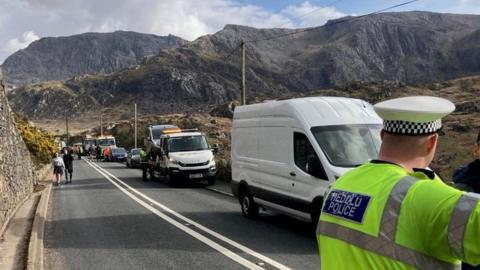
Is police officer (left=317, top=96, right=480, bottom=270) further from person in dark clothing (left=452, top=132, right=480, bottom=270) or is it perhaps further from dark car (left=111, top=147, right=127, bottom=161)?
dark car (left=111, top=147, right=127, bottom=161)

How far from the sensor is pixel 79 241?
10695 millimetres

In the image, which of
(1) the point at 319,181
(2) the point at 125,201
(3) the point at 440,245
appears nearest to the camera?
(3) the point at 440,245

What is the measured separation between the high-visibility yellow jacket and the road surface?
6074 mm

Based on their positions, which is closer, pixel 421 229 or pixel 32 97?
pixel 421 229

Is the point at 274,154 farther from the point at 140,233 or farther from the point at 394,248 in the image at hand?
the point at 394,248

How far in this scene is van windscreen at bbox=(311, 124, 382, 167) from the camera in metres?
9.88

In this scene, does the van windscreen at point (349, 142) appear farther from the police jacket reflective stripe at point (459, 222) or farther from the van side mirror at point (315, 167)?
the police jacket reflective stripe at point (459, 222)

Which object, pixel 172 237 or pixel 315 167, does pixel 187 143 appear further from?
pixel 315 167

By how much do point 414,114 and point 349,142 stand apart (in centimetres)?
830

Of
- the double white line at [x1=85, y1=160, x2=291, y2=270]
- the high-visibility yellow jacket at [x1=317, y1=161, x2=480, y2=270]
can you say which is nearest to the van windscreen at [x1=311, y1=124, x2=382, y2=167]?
the double white line at [x1=85, y1=160, x2=291, y2=270]

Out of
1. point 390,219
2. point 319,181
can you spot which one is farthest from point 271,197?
point 390,219

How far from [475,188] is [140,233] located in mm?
8318

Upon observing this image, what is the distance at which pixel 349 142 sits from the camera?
10164 millimetres

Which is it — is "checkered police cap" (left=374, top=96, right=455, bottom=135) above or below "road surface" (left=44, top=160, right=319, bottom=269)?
above
